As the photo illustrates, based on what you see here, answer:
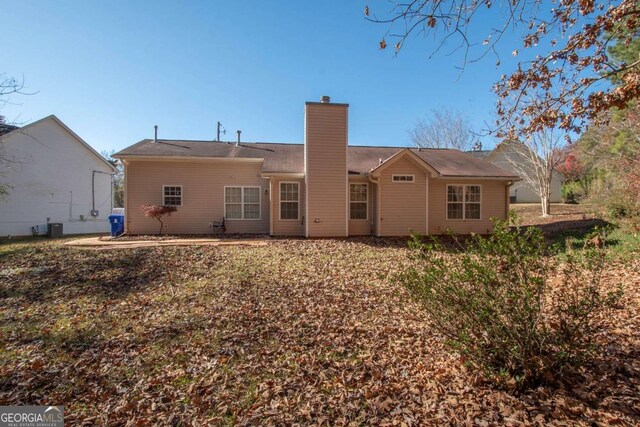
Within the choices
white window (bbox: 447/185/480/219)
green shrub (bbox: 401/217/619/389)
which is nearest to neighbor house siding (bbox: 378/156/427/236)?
white window (bbox: 447/185/480/219)

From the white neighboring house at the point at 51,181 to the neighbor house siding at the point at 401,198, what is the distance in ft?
57.7

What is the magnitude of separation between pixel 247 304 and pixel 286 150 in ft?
39.3

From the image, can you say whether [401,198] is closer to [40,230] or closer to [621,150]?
[621,150]

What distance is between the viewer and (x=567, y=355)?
271cm

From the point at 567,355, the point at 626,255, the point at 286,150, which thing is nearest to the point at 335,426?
the point at 567,355

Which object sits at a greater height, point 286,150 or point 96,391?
point 286,150

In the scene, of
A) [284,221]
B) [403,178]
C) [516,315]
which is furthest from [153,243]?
[516,315]

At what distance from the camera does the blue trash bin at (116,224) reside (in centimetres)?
1394

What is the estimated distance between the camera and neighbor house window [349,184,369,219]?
13.8 m

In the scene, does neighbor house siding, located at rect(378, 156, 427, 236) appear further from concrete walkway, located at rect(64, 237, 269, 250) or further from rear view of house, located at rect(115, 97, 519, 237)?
concrete walkway, located at rect(64, 237, 269, 250)

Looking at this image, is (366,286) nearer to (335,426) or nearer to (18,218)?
(335,426)

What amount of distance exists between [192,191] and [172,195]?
2.85 ft

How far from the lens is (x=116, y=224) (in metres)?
14.0

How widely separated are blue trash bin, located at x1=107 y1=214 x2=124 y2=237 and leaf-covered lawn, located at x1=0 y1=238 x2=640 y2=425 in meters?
7.41
